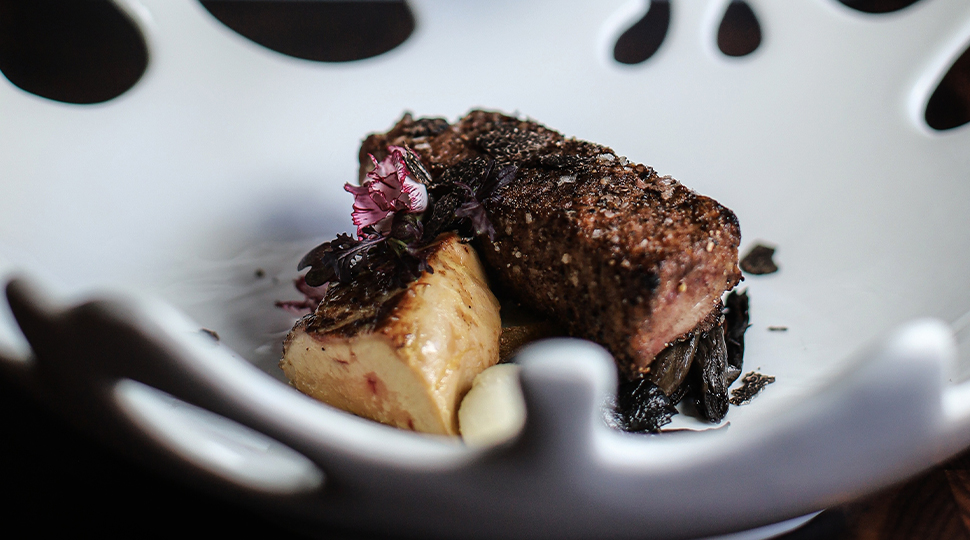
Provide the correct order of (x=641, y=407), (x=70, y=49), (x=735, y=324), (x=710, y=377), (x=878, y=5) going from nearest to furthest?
(x=641, y=407)
(x=710, y=377)
(x=735, y=324)
(x=70, y=49)
(x=878, y=5)

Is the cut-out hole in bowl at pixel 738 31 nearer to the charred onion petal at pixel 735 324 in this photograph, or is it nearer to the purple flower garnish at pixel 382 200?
the charred onion petal at pixel 735 324

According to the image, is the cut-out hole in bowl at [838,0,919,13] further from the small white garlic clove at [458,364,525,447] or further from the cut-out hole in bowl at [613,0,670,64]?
the small white garlic clove at [458,364,525,447]

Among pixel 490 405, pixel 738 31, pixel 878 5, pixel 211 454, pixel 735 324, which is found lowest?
pixel 735 324

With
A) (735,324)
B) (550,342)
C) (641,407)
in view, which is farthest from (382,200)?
(735,324)

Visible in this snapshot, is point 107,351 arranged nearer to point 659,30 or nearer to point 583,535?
point 583,535

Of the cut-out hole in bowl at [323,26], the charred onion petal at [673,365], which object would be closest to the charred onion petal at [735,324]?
the charred onion petal at [673,365]

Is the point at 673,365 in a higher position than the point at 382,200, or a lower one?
lower

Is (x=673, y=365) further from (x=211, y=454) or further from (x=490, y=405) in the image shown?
(x=211, y=454)
